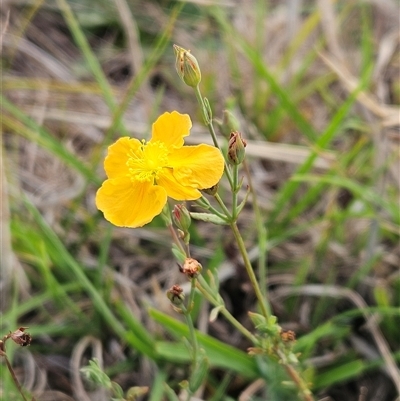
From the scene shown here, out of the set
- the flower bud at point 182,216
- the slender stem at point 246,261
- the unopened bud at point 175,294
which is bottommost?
the unopened bud at point 175,294

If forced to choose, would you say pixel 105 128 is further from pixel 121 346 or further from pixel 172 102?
pixel 121 346

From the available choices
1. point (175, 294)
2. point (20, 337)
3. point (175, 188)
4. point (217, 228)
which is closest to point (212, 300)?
point (175, 294)

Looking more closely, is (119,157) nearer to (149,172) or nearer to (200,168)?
(149,172)

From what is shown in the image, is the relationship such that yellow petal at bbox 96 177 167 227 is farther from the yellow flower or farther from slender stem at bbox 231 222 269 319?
slender stem at bbox 231 222 269 319

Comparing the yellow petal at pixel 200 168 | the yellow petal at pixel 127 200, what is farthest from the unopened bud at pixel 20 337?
the yellow petal at pixel 200 168

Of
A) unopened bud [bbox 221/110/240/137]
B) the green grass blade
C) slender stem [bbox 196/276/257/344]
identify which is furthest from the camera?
the green grass blade

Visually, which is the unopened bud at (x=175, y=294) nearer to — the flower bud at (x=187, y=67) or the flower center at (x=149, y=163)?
the flower center at (x=149, y=163)

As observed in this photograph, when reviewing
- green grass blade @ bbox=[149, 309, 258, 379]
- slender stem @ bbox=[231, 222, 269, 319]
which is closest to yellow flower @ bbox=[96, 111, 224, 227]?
slender stem @ bbox=[231, 222, 269, 319]
